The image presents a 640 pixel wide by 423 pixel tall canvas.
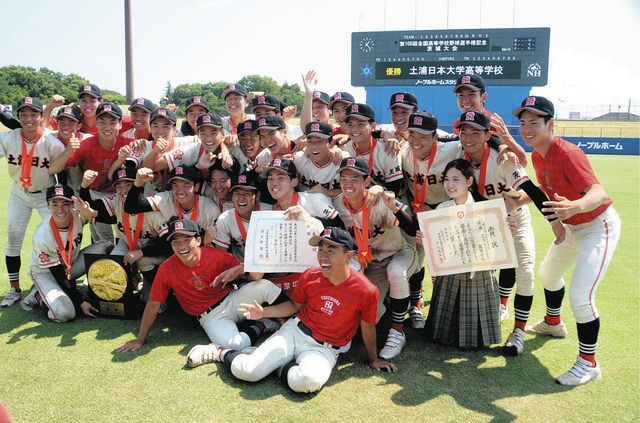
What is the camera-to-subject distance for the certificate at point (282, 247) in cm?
462

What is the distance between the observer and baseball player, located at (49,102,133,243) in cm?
577

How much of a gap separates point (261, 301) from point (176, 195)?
1500 millimetres

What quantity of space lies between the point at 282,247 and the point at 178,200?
4.65ft

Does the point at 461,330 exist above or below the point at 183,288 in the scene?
below

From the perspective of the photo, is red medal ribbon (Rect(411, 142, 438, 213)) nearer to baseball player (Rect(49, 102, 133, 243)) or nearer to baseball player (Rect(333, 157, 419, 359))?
baseball player (Rect(333, 157, 419, 359))

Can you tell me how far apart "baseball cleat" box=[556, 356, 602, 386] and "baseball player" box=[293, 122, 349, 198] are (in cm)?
267

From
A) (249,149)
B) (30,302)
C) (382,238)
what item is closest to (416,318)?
(382,238)

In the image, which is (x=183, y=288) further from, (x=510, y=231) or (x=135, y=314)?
(x=510, y=231)

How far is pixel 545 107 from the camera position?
4078 mm

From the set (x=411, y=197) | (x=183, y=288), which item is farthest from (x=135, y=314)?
(x=411, y=197)

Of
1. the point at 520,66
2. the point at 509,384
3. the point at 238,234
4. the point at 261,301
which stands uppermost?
the point at 520,66

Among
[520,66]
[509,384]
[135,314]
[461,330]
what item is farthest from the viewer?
[520,66]

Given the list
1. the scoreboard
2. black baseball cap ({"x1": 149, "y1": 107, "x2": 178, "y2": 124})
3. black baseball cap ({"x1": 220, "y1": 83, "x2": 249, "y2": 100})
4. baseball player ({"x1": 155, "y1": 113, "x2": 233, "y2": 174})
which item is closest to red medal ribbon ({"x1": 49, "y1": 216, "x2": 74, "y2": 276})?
baseball player ({"x1": 155, "y1": 113, "x2": 233, "y2": 174})

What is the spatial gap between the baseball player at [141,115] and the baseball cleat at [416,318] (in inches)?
155
